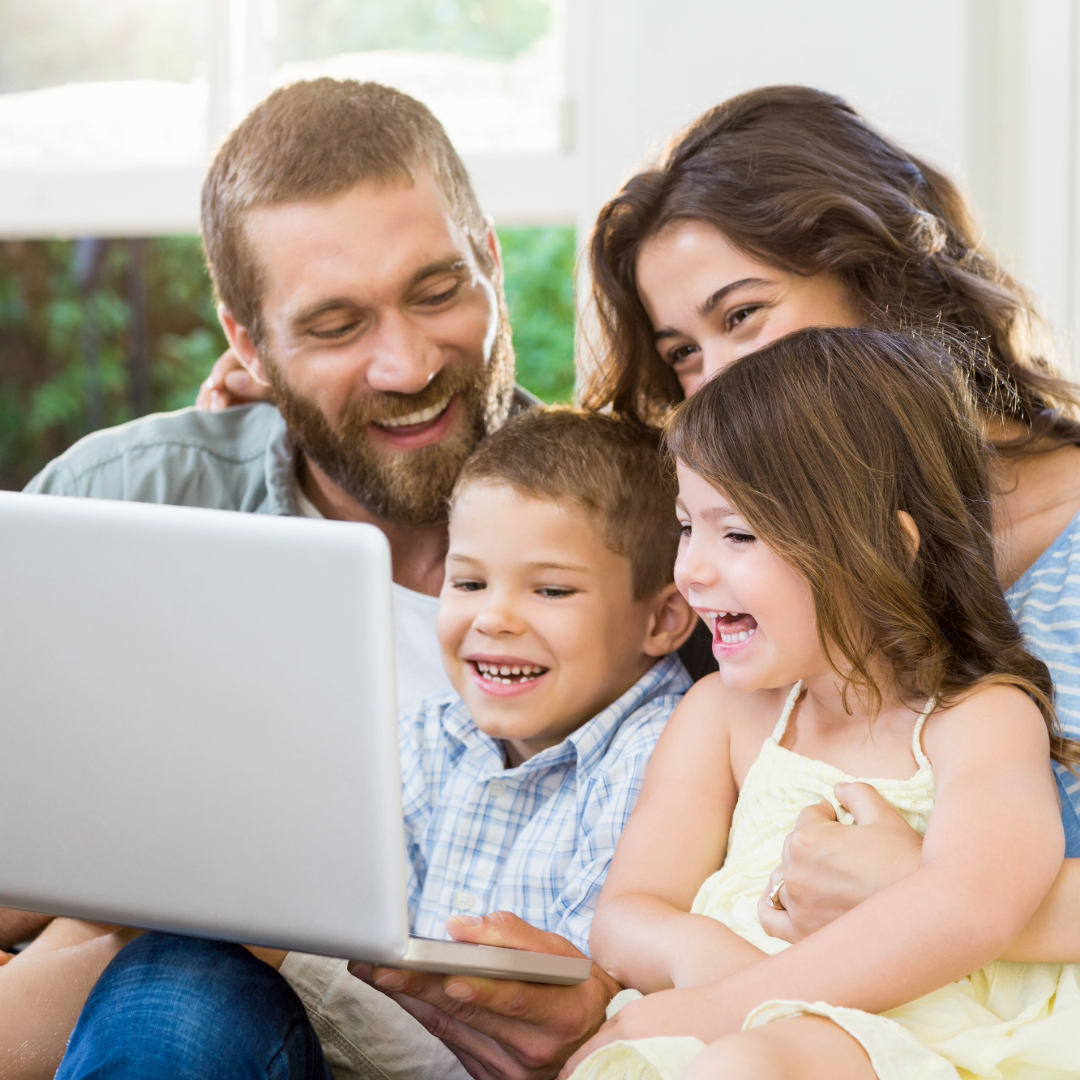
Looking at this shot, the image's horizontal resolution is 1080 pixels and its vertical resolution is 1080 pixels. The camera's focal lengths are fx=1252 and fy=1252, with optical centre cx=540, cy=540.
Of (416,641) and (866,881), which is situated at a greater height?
(866,881)

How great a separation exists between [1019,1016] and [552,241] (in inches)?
151

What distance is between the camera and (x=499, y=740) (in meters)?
1.50

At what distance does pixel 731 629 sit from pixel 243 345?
3.54 feet

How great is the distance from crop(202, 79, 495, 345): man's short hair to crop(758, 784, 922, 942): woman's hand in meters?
1.08

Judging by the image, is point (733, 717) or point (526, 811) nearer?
point (733, 717)

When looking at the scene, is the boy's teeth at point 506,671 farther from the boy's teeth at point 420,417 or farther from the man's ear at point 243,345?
the man's ear at point 243,345

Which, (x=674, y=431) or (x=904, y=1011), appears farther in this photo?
(x=674, y=431)

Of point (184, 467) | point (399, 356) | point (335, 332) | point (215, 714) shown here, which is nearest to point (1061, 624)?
Answer: point (215, 714)

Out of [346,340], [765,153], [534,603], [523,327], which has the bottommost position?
[523,327]

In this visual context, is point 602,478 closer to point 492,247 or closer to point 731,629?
point 731,629

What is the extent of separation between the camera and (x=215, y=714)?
80 cm

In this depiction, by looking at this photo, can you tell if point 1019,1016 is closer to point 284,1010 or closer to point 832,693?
point 832,693

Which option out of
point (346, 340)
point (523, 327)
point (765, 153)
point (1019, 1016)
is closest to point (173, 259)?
point (523, 327)

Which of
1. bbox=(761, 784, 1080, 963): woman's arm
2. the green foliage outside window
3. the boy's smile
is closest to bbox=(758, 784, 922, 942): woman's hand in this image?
bbox=(761, 784, 1080, 963): woman's arm
